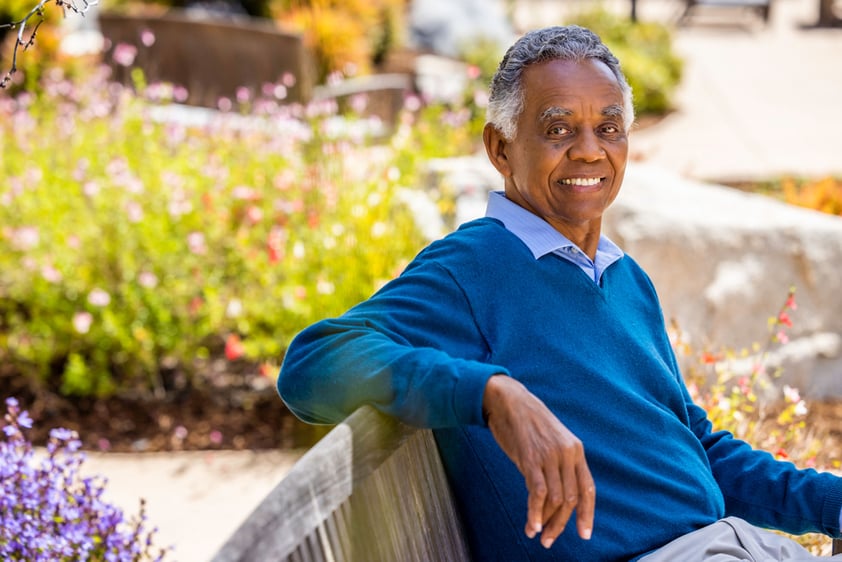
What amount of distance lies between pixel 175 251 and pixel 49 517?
2.51m

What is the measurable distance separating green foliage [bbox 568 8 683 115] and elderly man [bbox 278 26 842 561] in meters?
8.03

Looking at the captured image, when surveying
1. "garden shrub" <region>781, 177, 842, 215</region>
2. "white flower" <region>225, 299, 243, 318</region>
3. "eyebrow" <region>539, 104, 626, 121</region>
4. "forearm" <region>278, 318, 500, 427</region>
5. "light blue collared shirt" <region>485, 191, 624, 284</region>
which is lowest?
"white flower" <region>225, 299, 243, 318</region>

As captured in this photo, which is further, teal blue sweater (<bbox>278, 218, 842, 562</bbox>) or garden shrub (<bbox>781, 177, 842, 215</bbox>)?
garden shrub (<bbox>781, 177, 842, 215</bbox>)

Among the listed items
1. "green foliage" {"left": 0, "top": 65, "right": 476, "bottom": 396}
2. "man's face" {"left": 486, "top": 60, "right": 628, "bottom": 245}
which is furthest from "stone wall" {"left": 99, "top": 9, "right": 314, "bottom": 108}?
"man's face" {"left": 486, "top": 60, "right": 628, "bottom": 245}

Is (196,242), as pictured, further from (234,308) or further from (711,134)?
(711,134)

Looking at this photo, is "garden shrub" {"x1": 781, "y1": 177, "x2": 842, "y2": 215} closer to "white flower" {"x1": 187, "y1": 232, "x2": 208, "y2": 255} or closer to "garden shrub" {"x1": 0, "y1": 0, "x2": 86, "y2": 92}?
"white flower" {"x1": 187, "y1": 232, "x2": 208, "y2": 255}

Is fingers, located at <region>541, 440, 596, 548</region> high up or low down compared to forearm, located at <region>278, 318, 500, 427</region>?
down

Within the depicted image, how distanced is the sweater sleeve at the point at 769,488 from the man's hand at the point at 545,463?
650 millimetres

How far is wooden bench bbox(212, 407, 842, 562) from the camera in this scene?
127 centimetres

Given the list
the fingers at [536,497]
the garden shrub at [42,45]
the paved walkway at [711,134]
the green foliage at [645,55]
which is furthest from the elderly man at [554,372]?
the green foliage at [645,55]

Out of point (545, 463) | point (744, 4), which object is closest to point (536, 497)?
point (545, 463)

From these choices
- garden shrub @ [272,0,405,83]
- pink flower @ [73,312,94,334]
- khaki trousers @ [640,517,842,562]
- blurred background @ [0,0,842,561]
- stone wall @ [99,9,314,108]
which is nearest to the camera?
khaki trousers @ [640,517,842,562]

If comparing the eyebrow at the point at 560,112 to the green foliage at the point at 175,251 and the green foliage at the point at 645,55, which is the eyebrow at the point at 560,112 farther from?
the green foliage at the point at 645,55

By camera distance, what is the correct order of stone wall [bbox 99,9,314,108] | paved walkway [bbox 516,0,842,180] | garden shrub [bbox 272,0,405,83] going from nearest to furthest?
1. stone wall [bbox 99,9,314,108]
2. paved walkway [bbox 516,0,842,180]
3. garden shrub [bbox 272,0,405,83]
